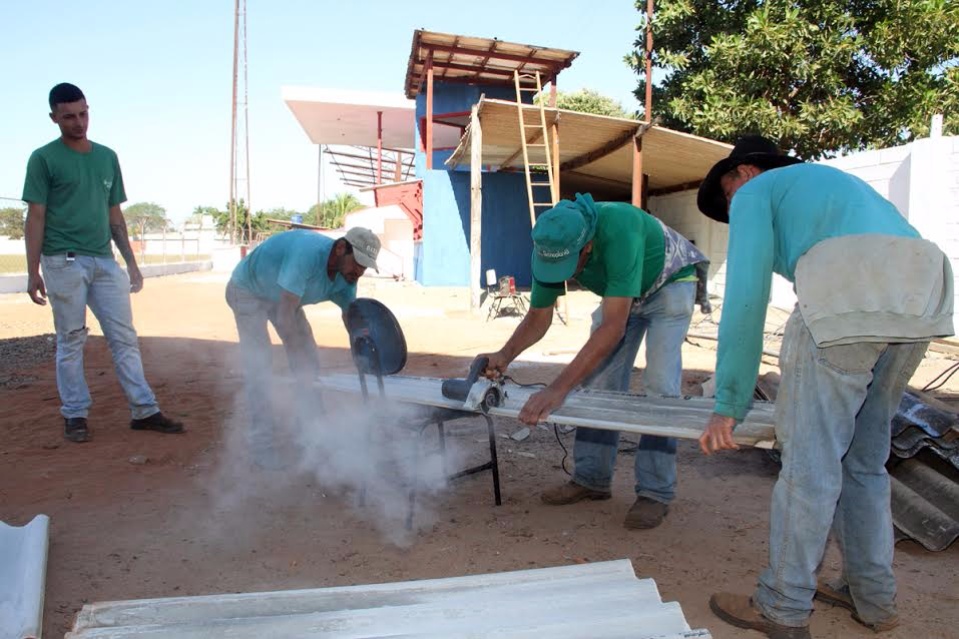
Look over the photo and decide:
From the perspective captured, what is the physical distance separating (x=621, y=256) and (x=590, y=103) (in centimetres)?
3137

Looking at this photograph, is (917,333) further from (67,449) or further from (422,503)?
(67,449)

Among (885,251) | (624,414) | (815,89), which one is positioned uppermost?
(815,89)

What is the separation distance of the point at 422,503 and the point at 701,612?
1508 mm

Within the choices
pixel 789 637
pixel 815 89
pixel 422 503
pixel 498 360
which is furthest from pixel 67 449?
pixel 815 89

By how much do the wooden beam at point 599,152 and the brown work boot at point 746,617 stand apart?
9.94 meters

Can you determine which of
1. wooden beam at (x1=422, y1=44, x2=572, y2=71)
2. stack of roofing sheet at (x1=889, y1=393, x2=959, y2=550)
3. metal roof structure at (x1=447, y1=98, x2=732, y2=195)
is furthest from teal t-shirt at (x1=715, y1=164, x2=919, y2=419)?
wooden beam at (x1=422, y1=44, x2=572, y2=71)

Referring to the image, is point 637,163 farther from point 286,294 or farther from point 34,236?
point 34,236

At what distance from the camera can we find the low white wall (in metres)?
14.0

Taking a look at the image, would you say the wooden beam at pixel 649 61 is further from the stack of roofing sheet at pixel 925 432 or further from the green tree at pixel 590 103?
the green tree at pixel 590 103

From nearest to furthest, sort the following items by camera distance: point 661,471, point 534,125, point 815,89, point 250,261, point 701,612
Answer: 1. point 701,612
2. point 661,471
3. point 250,261
4. point 534,125
5. point 815,89

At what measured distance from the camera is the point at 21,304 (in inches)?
483

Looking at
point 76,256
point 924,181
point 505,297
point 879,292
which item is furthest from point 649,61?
point 879,292

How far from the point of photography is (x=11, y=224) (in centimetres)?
1886

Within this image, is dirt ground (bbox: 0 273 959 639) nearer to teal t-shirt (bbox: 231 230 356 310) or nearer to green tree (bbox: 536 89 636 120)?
teal t-shirt (bbox: 231 230 356 310)
